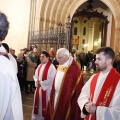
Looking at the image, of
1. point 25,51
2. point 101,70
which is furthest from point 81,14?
point 101,70

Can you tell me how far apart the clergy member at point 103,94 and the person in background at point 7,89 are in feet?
3.93

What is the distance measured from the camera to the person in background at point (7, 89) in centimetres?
208

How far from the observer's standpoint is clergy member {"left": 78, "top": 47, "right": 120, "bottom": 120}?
3.03 m

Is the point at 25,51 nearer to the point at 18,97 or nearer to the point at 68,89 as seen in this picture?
the point at 68,89

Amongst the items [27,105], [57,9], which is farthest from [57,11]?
[27,105]

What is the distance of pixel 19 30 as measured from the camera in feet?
54.1

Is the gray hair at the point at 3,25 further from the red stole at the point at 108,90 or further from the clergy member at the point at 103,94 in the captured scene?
the red stole at the point at 108,90

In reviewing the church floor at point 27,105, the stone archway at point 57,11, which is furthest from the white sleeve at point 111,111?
the stone archway at point 57,11

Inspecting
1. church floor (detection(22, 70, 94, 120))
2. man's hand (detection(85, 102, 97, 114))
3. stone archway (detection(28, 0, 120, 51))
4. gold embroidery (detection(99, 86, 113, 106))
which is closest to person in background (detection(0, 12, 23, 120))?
man's hand (detection(85, 102, 97, 114))

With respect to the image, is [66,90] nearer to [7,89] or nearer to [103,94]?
[103,94]

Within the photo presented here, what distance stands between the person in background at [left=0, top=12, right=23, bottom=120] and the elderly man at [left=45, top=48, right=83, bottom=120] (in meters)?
2.50

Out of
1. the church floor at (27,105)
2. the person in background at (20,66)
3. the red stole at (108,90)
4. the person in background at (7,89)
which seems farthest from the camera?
the person in background at (20,66)

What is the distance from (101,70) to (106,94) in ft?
1.13

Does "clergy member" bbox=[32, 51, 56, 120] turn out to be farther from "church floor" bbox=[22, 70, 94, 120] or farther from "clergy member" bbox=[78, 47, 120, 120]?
"clergy member" bbox=[78, 47, 120, 120]
